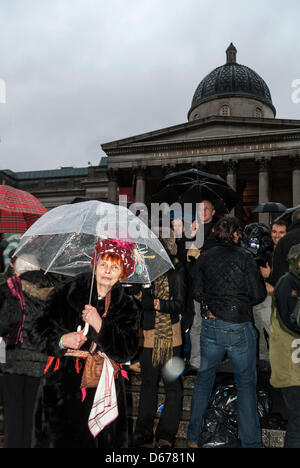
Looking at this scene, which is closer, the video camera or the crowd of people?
the crowd of people

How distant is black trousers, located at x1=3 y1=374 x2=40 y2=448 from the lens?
10.5 feet

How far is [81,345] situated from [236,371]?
1843 millimetres

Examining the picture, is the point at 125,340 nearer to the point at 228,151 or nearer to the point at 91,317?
the point at 91,317

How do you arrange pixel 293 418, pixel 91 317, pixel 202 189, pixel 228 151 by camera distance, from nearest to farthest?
pixel 91 317
pixel 293 418
pixel 202 189
pixel 228 151

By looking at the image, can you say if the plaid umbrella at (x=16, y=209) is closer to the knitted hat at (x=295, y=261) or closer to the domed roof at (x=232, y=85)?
the knitted hat at (x=295, y=261)

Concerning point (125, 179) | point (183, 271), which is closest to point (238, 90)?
point (125, 179)

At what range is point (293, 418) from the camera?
3191 mm

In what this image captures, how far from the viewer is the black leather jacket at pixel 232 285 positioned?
12.6ft

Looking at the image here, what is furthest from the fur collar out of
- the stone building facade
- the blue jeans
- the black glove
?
the stone building facade

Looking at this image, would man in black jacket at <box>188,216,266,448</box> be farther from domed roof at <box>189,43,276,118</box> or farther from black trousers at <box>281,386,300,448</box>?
domed roof at <box>189,43,276,118</box>

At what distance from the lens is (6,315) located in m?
3.35

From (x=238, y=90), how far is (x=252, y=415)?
41240mm

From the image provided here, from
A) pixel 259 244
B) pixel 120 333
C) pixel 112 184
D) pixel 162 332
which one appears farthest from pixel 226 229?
pixel 112 184

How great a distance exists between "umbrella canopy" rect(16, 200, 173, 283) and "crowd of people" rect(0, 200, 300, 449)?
0.20m
